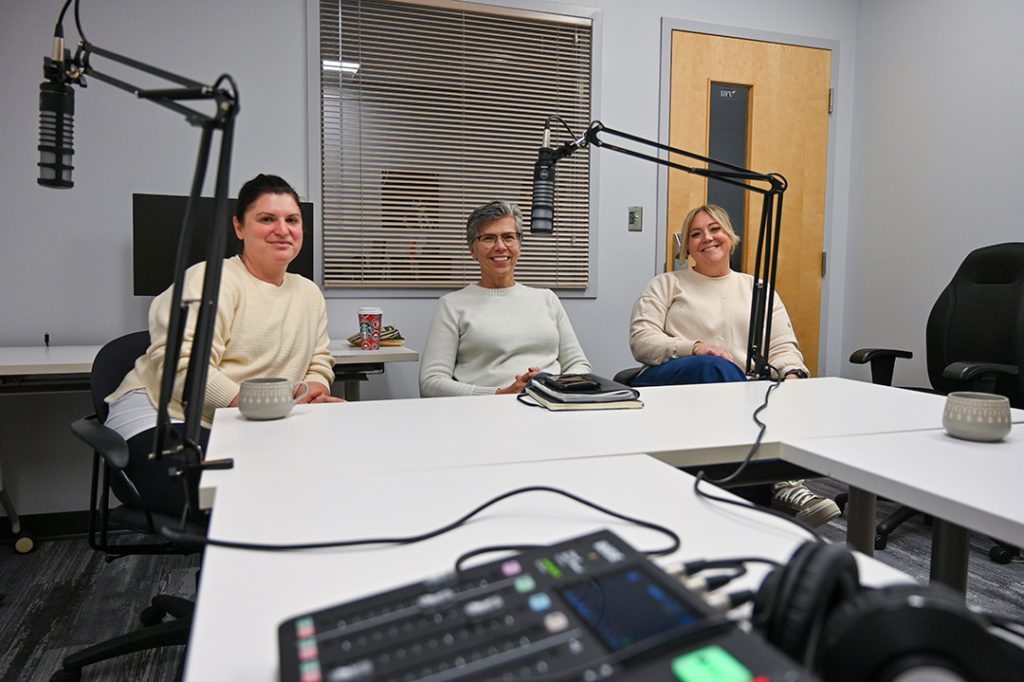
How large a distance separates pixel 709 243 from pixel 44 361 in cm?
237

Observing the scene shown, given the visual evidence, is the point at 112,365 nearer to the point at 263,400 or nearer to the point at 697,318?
the point at 263,400

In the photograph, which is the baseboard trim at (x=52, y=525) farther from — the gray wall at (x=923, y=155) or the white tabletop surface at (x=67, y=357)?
the gray wall at (x=923, y=155)

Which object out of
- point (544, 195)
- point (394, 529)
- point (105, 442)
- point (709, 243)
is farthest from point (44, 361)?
point (709, 243)

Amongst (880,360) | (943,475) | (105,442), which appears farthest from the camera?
(880,360)

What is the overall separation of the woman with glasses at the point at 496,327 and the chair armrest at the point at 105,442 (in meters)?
1.05

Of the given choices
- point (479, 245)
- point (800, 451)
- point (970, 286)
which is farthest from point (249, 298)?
point (970, 286)

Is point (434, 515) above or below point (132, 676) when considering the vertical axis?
above

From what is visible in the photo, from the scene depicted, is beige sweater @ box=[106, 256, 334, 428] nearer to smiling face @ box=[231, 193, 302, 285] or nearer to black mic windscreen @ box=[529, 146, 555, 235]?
smiling face @ box=[231, 193, 302, 285]

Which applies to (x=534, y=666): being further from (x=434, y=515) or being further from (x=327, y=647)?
(x=434, y=515)

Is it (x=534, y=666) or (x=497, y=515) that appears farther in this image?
(x=497, y=515)

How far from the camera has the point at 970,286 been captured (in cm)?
279

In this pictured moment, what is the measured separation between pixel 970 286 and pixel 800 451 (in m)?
2.12

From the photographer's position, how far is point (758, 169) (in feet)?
12.1

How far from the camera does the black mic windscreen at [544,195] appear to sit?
5.07 feet
